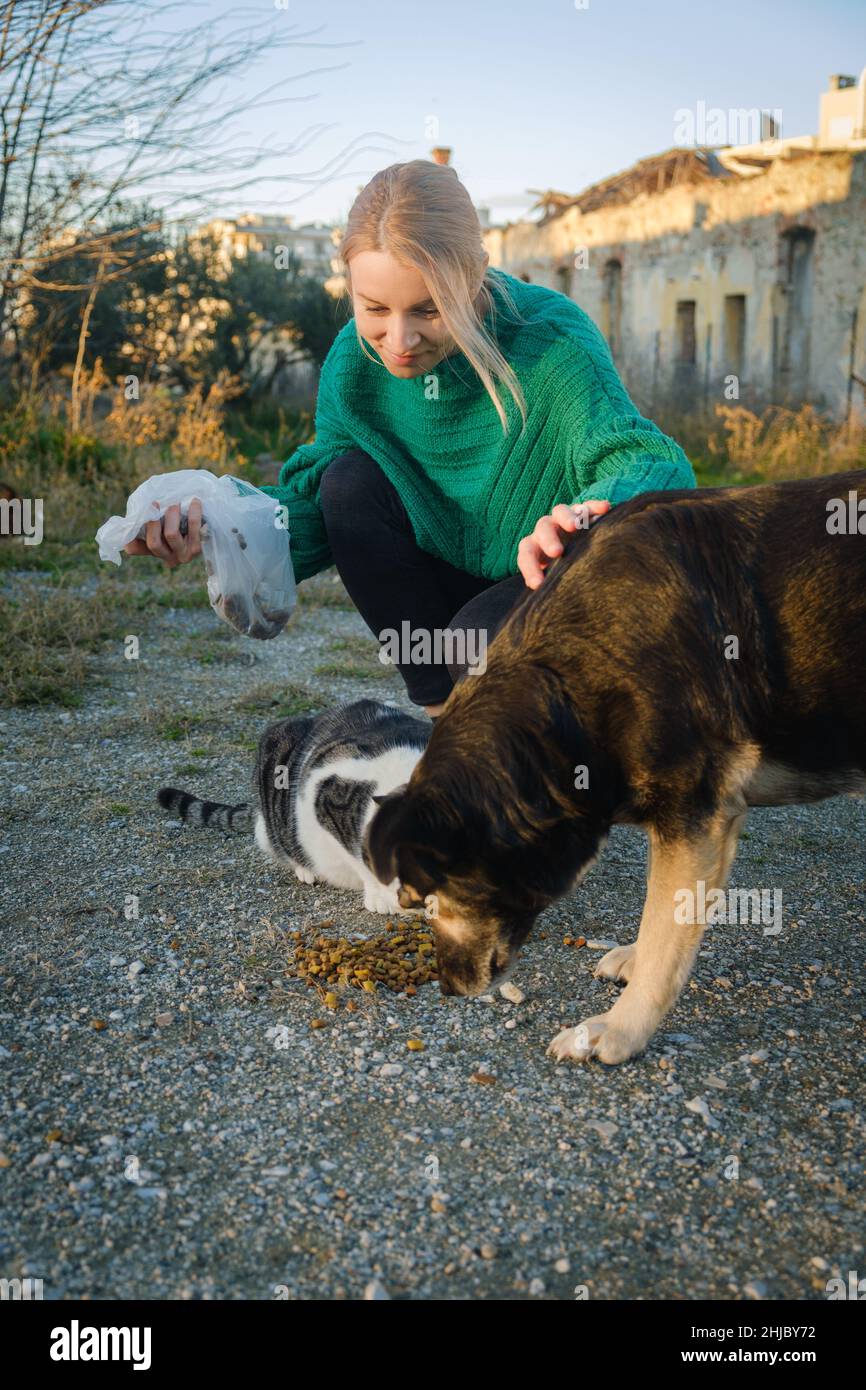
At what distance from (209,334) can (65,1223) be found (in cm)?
1869

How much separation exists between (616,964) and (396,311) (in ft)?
6.95

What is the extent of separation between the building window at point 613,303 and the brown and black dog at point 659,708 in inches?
927

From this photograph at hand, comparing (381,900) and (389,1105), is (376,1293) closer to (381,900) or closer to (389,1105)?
(389,1105)

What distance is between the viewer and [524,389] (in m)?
3.69

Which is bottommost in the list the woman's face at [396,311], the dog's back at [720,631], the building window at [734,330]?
the dog's back at [720,631]

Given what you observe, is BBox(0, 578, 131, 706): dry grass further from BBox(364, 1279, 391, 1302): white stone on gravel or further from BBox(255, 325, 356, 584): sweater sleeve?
BBox(364, 1279, 391, 1302): white stone on gravel

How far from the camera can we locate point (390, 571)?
163 inches

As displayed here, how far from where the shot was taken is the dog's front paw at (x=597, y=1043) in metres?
2.85

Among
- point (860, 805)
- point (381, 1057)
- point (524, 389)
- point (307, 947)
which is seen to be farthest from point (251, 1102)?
point (860, 805)

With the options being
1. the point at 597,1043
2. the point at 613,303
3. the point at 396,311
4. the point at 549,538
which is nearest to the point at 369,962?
the point at 597,1043

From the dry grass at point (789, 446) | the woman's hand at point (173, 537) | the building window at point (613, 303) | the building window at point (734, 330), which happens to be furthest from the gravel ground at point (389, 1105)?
the building window at point (613, 303)

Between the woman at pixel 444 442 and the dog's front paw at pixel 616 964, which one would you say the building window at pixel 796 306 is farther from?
the dog's front paw at pixel 616 964

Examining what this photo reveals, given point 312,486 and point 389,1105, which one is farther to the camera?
point 312,486

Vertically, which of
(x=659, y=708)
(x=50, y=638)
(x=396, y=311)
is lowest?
(x=50, y=638)
